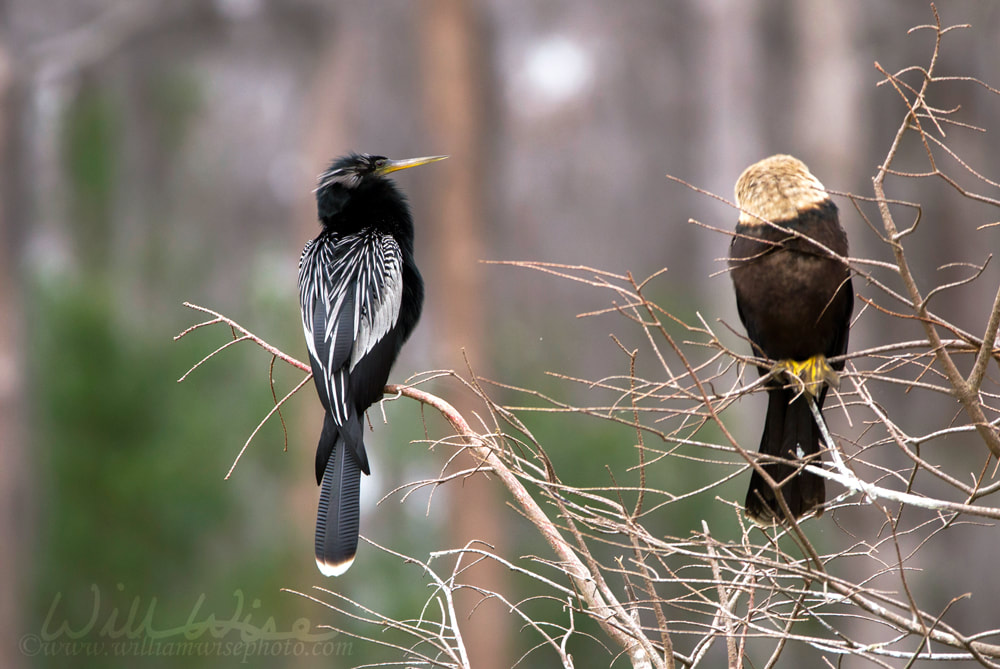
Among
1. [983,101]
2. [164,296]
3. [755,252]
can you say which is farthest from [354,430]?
[983,101]

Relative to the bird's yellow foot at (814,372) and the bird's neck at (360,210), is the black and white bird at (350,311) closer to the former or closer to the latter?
the bird's neck at (360,210)

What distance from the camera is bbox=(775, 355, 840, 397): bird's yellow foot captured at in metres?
2.07

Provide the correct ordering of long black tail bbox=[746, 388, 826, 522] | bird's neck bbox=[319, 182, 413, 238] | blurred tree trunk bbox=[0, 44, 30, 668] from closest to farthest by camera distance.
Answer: long black tail bbox=[746, 388, 826, 522] < bird's neck bbox=[319, 182, 413, 238] < blurred tree trunk bbox=[0, 44, 30, 668]

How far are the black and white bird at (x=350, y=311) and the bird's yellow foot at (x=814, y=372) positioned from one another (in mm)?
957

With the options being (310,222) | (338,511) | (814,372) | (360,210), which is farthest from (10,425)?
(814,372)

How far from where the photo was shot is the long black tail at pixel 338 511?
6.68 feet

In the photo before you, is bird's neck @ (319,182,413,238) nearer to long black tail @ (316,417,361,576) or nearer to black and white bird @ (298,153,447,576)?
black and white bird @ (298,153,447,576)

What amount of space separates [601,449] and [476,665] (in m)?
1.57

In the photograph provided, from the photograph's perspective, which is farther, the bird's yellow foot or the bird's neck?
the bird's neck

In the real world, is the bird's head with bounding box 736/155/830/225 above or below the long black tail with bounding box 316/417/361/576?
above

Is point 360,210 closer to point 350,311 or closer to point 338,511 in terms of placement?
point 350,311

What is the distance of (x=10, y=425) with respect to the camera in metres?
5.62

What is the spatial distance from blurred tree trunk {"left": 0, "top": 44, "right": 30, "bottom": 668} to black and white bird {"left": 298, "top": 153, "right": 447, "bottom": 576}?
380 cm

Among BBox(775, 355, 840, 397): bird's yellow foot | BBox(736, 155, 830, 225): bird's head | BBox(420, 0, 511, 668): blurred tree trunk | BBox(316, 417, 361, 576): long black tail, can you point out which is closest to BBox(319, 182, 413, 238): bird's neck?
BBox(316, 417, 361, 576): long black tail
